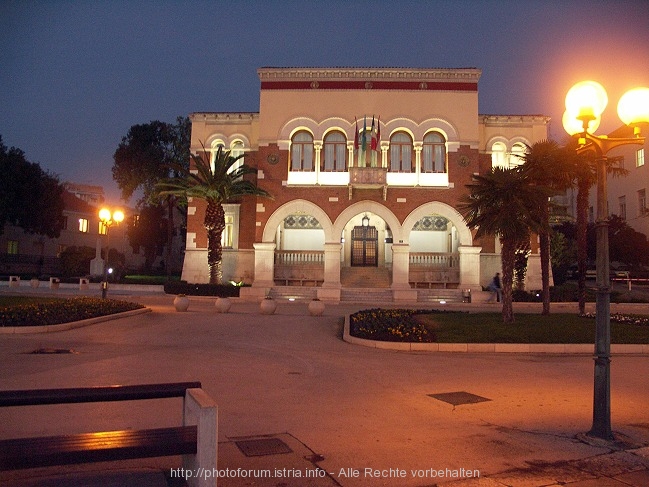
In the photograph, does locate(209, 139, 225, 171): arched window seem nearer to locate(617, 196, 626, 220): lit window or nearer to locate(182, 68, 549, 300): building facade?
locate(182, 68, 549, 300): building facade

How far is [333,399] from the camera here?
8.44 meters

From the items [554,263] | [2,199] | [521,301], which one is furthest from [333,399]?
[2,199]

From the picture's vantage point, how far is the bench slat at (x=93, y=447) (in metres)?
3.54

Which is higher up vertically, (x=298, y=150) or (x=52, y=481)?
(x=298, y=150)

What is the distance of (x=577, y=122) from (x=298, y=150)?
27.6 meters

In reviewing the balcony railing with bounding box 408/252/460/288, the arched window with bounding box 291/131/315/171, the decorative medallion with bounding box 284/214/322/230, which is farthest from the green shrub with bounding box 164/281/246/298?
the balcony railing with bounding box 408/252/460/288

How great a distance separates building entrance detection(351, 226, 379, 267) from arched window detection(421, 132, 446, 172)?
18.4ft

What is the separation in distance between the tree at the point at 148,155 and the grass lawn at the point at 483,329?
31.9 metres

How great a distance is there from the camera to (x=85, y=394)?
4.40 meters

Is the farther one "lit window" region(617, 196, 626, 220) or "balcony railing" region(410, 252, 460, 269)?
"lit window" region(617, 196, 626, 220)

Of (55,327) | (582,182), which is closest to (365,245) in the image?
(582,182)

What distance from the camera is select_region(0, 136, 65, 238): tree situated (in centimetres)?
4281

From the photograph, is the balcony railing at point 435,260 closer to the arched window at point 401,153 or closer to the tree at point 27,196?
the arched window at point 401,153

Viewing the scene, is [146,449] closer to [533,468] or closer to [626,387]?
[533,468]
